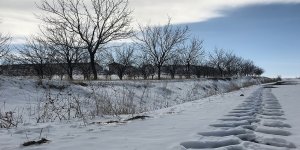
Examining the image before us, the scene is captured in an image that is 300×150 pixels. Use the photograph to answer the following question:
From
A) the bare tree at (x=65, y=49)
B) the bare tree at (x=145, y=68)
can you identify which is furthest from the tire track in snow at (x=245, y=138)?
the bare tree at (x=145, y=68)

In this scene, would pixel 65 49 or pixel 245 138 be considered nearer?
pixel 245 138

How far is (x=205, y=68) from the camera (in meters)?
65.8

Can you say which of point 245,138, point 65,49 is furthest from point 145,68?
point 245,138

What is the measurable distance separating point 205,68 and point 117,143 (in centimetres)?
6236

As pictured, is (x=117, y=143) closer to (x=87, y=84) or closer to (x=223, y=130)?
(x=223, y=130)

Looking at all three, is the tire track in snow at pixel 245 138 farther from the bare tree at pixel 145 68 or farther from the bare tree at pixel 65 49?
the bare tree at pixel 145 68

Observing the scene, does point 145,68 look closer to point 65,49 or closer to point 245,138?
point 65,49

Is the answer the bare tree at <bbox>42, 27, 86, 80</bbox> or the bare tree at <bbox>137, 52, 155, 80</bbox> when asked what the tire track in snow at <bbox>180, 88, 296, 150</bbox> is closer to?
the bare tree at <bbox>42, 27, 86, 80</bbox>

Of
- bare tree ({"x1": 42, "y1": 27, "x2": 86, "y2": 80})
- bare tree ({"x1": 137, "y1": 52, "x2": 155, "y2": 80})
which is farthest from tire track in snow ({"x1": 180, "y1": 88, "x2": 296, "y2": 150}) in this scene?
bare tree ({"x1": 137, "y1": 52, "x2": 155, "y2": 80})

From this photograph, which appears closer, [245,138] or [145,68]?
[245,138]

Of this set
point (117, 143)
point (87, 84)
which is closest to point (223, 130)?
point (117, 143)

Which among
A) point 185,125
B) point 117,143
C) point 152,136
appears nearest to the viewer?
point 117,143

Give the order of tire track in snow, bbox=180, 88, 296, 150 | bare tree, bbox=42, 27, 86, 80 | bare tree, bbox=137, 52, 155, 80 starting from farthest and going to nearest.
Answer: bare tree, bbox=137, 52, 155, 80, bare tree, bbox=42, 27, 86, 80, tire track in snow, bbox=180, 88, 296, 150

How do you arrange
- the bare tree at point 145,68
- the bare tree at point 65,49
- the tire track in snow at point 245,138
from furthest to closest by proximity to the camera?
the bare tree at point 145,68 < the bare tree at point 65,49 < the tire track in snow at point 245,138
